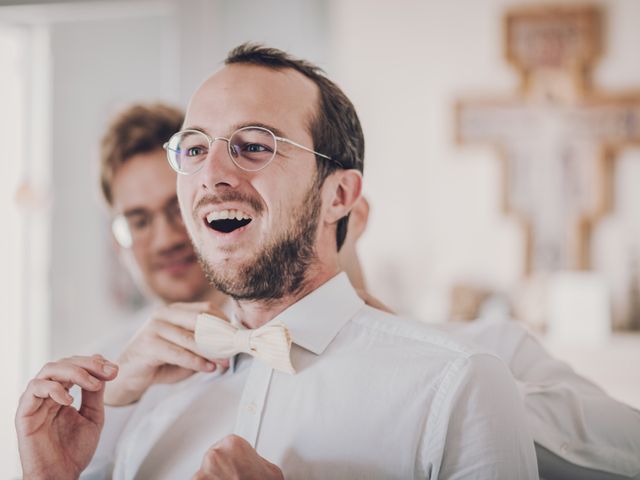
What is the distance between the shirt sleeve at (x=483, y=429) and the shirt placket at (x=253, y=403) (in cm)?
29

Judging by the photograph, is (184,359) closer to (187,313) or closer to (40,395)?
(187,313)

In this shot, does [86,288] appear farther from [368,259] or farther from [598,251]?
[598,251]

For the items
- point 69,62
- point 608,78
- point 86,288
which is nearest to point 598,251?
point 608,78

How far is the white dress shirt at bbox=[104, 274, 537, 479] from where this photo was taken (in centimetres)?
107

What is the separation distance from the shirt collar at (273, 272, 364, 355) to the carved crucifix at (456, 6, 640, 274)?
2.70m

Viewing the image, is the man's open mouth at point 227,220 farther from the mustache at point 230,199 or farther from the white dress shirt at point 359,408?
the white dress shirt at point 359,408

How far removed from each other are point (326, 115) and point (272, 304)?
33cm

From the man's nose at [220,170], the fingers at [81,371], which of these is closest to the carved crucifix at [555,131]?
the man's nose at [220,170]

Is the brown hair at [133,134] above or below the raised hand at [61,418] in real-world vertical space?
above

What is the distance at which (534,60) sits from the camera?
12.3ft

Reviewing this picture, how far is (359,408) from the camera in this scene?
1.16m

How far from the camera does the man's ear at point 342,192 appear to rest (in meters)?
1.28

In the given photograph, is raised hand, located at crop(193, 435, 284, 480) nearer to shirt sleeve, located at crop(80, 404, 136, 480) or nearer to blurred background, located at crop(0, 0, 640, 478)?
shirt sleeve, located at crop(80, 404, 136, 480)

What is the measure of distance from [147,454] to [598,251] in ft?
9.74
